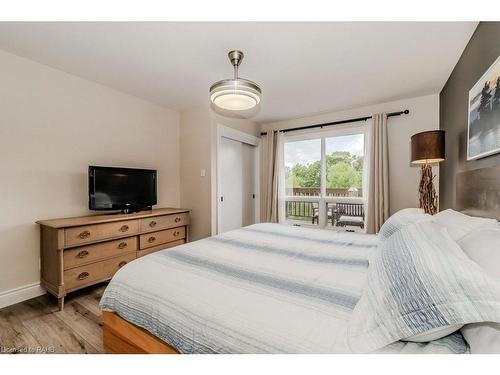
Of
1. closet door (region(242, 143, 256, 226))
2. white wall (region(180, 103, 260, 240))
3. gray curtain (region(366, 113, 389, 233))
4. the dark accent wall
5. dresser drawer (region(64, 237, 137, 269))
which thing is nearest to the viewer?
the dark accent wall

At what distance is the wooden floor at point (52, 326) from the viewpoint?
61.5 inches

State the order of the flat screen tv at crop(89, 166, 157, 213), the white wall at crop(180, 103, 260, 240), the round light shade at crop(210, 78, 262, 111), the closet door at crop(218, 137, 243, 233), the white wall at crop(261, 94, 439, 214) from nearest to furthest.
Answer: the round light shade at crop(210, 78, 262, 111)
the flat screen tv at crop(89, 166, 157, 213)
the white wall at crop(261, 94, 439, 214)
the white wall at crop(180, 103, 260, 240)
the closet door at crop(218, 137, 243, 233)

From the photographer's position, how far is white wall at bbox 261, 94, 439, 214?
120 inches

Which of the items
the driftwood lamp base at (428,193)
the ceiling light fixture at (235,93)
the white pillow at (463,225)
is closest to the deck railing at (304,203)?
the driftwood lamp base at (428,193)

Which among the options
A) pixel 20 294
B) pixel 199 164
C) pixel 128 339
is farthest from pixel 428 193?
pixel 20 294

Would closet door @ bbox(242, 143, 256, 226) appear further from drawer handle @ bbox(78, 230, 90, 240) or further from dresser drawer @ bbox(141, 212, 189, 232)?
drawer handle @ bbox(78, 230, 90, 240)

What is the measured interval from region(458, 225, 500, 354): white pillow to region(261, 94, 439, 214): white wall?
2.20 m

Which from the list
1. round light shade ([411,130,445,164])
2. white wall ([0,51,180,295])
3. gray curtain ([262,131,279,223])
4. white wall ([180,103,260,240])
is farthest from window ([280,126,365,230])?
white wall ([0,51,180,295])

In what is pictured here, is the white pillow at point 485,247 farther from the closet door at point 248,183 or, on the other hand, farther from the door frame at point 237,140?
the closet door at point 248,183

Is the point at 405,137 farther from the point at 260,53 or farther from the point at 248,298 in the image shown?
the point at 248,298

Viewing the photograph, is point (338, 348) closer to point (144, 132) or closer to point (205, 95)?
point (205, 95)

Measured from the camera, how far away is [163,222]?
2984mm
